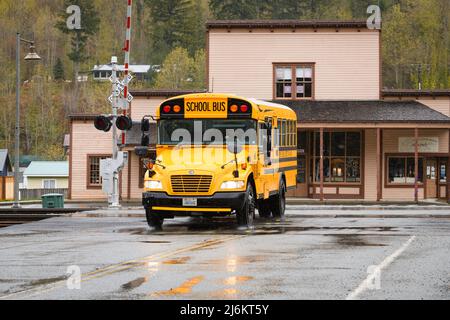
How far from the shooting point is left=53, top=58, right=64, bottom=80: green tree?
131250 millimetres

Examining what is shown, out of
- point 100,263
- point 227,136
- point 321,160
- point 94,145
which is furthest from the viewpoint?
point 94,145

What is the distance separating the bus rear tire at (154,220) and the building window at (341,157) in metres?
24.4

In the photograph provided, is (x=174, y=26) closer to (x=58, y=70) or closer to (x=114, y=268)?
(x=58, y=70)

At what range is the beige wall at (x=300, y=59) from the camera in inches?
1859

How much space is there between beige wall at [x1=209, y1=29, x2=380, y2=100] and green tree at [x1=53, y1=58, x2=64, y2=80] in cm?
8629

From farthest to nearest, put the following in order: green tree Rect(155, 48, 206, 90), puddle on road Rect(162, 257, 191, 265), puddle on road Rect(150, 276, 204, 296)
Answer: green tree Rect(155, 48, 206, 90), puddle on road Rect(162, 257, 191, 265), puddle on road Rect(150, 276, 204, 296)

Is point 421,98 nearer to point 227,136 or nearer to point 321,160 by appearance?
point 321,160

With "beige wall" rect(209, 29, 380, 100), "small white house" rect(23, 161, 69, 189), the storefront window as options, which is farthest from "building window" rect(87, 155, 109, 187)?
"small white house" rect(23, 161, 69, 189)

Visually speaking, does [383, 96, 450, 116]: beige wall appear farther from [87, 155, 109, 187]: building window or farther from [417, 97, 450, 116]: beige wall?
[87, 155, 109, 187]: building window

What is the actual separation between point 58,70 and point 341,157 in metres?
89.5

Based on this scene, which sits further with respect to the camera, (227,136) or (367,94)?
(367,94)
